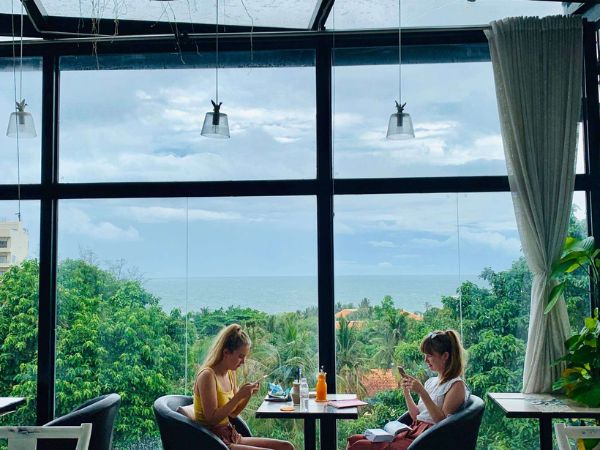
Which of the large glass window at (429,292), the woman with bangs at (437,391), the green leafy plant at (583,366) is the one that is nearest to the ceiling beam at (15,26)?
the large glass window at (429,292)

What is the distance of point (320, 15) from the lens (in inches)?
193

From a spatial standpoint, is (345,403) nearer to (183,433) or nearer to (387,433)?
(387,433)

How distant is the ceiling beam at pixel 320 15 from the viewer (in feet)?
15.5

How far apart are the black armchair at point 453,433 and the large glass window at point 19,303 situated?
10.1 feet

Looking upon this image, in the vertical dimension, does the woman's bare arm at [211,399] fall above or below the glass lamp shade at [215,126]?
below

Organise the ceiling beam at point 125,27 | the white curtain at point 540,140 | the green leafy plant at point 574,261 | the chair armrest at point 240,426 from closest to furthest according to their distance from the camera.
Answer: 1. the chair armrest at point 240,426
2. the green leafy plant at point 574,261
3. the white curtain at point 540,140
4. the ceiling beam at point 125,27

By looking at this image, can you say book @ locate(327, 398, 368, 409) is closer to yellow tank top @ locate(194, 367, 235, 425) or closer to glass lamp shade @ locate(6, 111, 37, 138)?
yellow tank top @ locate(194, 367, 235, 425)

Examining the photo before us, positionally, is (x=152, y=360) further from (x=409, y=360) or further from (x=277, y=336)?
(x=409, y=360)

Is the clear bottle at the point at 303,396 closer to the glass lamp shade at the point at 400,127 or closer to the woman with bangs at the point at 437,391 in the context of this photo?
the woman with bangs at the point at 437,391

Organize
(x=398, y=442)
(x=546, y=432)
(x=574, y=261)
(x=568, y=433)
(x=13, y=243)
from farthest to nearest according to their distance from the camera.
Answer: (x=13, y=243) < (x=574, y=261) < (x=546, y=432) < (x=398, y=442) < (x=568, y=433)

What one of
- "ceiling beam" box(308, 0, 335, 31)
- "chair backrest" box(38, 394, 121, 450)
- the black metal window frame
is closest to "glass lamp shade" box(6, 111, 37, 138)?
the black metal window frame

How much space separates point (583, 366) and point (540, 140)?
1.64m

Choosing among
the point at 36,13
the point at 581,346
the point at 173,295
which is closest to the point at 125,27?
the point at 36,13

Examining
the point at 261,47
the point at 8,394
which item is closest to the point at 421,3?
the point at 261,47
